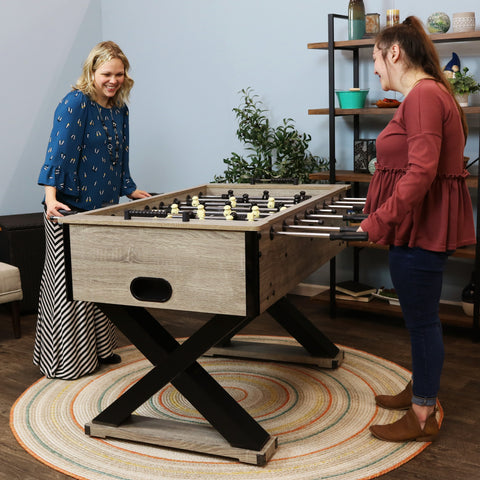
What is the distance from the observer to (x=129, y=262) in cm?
219

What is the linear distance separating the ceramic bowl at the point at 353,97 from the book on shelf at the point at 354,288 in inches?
40.9

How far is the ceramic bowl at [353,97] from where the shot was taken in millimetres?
3721

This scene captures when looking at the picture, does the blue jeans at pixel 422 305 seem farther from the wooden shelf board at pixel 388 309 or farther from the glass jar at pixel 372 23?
the glass jar at pixel 372 23

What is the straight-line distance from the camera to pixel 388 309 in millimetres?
3789

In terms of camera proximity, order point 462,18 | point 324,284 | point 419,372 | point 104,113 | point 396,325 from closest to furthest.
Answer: point 419,372 → point 104,113 → point 462,18 → point 396,325 → point 324,284

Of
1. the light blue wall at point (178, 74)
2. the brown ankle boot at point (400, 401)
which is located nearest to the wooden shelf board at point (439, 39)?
the light blue wall at point (178, 74)

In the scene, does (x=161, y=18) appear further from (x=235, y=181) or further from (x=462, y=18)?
(x=462, y=18)

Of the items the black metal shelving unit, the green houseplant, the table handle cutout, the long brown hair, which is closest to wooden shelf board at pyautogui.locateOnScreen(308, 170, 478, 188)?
the black metal shelving unit

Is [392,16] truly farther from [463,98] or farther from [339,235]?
[339,235]

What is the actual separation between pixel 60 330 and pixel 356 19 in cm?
225

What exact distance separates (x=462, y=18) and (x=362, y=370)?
1.84 metres

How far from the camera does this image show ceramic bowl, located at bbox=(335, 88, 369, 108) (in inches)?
146

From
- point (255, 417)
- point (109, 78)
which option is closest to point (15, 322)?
point (109, 78)

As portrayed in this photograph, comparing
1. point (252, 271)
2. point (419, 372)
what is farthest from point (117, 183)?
point (419, 372)
